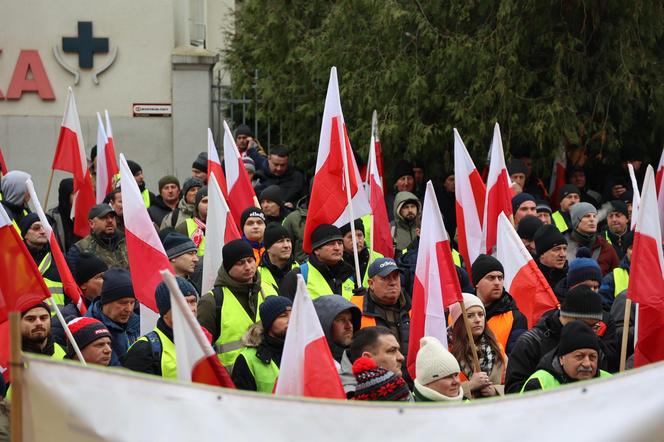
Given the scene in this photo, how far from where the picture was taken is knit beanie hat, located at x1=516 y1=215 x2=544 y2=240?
10.3 metres

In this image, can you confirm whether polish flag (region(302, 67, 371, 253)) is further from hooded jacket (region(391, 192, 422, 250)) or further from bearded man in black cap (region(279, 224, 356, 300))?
hooded jacket (region(391, 192, 422, 250))

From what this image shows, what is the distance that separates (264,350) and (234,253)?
1246mm

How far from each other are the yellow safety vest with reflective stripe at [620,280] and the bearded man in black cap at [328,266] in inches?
72.5

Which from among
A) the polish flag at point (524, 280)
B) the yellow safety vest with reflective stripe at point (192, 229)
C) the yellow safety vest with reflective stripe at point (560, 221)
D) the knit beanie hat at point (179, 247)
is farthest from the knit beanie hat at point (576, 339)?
the yellow safety vest with reflective stripe at point (560, 221)

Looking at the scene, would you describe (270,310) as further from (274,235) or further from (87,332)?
(274,235)

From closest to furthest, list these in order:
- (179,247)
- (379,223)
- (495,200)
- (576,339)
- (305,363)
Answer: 1. (305,363)
2. (576,339)
3. (179,247)
4. (495,200)
5. (379,223)

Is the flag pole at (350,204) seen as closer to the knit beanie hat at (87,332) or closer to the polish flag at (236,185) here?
the polish flag at (236,185)

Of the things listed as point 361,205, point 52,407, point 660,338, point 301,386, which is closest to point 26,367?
point 52,407

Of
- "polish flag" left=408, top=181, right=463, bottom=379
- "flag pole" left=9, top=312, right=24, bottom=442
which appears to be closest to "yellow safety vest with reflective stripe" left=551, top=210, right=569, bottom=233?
"polish flag" left=408, top=181, right=463, bottom=379

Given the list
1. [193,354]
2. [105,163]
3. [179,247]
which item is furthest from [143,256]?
[105,163]

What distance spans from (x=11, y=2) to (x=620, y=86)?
27.7ft

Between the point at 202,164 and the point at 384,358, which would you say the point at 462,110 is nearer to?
the point at 202,164

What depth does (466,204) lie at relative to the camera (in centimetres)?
1065

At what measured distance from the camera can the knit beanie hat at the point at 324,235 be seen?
29.3 ft
